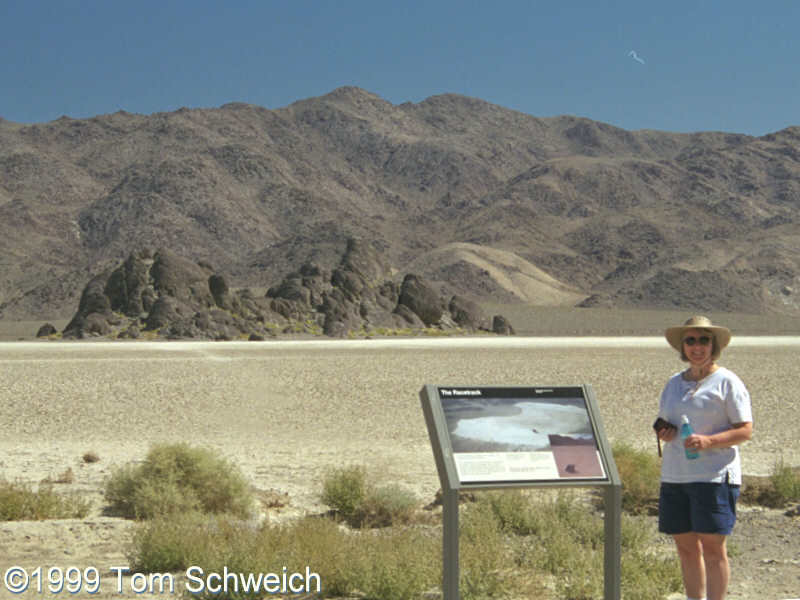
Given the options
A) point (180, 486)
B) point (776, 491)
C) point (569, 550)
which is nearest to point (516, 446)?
point (569, 550)

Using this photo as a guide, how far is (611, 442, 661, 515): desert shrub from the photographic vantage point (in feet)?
28.8

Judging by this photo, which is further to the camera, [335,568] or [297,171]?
[297,171]

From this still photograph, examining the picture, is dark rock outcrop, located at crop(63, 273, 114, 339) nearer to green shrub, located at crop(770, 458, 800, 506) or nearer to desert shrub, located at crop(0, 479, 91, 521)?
desert shrub, located at crop(0, 479, 91, 521)

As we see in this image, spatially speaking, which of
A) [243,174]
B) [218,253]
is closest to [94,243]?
[218,253]

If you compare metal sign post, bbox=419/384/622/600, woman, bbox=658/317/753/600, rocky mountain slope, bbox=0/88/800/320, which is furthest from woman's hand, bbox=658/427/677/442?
rocky mountain slope, bbox=0/88/800/320

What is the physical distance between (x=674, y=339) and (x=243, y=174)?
4946 inches

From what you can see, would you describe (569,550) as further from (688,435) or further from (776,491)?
(776,491)

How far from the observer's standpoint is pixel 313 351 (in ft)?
110

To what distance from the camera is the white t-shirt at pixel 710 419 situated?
4906 millimetres

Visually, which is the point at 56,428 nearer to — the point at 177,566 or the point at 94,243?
A: the point at 177,566

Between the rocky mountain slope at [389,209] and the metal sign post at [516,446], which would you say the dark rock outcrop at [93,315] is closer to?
the rocky mountain slope at [389,209]

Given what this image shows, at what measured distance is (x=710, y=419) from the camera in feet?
16.2

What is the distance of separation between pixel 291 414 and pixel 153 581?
36.1 feet

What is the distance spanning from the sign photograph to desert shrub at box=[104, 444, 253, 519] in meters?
3.98
